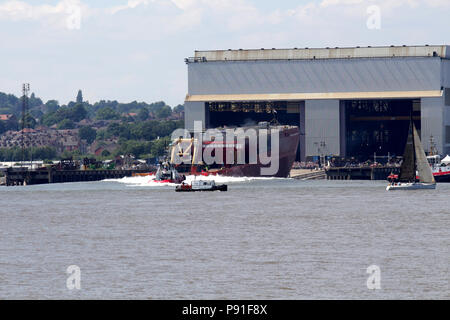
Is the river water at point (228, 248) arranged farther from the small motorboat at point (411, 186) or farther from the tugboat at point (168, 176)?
the tugboat at point (168, 176)

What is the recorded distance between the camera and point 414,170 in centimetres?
14500

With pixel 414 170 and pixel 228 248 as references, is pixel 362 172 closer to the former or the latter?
pixel 414 170

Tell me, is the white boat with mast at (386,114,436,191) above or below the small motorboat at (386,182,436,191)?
above

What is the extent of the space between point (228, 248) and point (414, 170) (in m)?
76.6

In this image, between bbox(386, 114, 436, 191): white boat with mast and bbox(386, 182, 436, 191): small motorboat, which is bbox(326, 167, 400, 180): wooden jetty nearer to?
bbox(386, 114, 436, 191): white boat with mast

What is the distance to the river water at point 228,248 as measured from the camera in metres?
55.8

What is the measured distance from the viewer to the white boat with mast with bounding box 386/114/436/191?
144750 mm

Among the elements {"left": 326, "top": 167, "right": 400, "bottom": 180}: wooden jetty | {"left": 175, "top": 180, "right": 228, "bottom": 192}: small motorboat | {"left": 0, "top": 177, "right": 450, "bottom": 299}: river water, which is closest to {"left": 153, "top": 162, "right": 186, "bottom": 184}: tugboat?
{"left": 175, "top": 180, "right": 228, "bottom": 192}: small motorboat

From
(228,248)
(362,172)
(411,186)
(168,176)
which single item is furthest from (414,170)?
(228,248)

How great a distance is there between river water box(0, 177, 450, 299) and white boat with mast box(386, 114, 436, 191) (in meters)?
21.0

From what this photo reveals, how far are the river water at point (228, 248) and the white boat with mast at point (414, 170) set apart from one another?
21.0 metres

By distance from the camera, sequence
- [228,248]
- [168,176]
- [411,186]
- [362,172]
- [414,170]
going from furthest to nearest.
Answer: [362,172] → [168,176] → [411,186] → [414,170] → [228,248]
